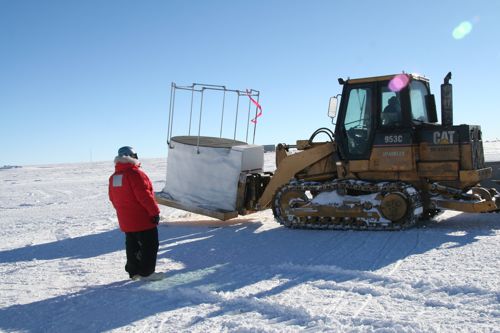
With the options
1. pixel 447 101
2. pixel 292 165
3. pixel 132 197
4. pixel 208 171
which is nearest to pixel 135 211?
pixel 132 197

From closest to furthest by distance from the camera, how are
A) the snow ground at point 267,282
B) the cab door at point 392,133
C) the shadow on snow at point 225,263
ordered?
the snow ground at point 267,282
the shadow on snow at point 225,263
the cab door at point 392,133

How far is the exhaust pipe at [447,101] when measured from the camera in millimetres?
9062

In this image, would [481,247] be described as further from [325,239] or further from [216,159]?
[216,159]

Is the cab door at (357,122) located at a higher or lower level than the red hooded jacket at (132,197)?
higher

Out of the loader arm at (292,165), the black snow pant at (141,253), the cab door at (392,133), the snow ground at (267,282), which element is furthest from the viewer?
the loader arm at (292,165)

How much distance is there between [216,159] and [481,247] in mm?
5332

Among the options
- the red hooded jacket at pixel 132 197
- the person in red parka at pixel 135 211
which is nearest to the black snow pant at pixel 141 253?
the person in red parka at pixel 135 211

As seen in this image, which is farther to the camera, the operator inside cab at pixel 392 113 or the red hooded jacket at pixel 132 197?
the operator inside cab at pixel 392 113

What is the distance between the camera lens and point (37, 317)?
498 cm

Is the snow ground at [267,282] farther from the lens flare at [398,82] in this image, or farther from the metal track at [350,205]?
the lens flare at [398,82]

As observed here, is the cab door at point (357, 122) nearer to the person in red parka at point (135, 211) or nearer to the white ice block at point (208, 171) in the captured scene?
the white ice block at point (208, 171)

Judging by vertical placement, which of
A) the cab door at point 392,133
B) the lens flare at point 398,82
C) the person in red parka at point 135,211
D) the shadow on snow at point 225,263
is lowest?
the shadow on snow at point 225,263

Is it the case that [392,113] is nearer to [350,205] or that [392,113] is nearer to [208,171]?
[350,205]

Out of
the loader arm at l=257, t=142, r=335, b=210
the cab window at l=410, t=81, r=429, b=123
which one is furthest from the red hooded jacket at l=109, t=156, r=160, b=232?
the cab window at l=410, t=81, r=429, b=123
